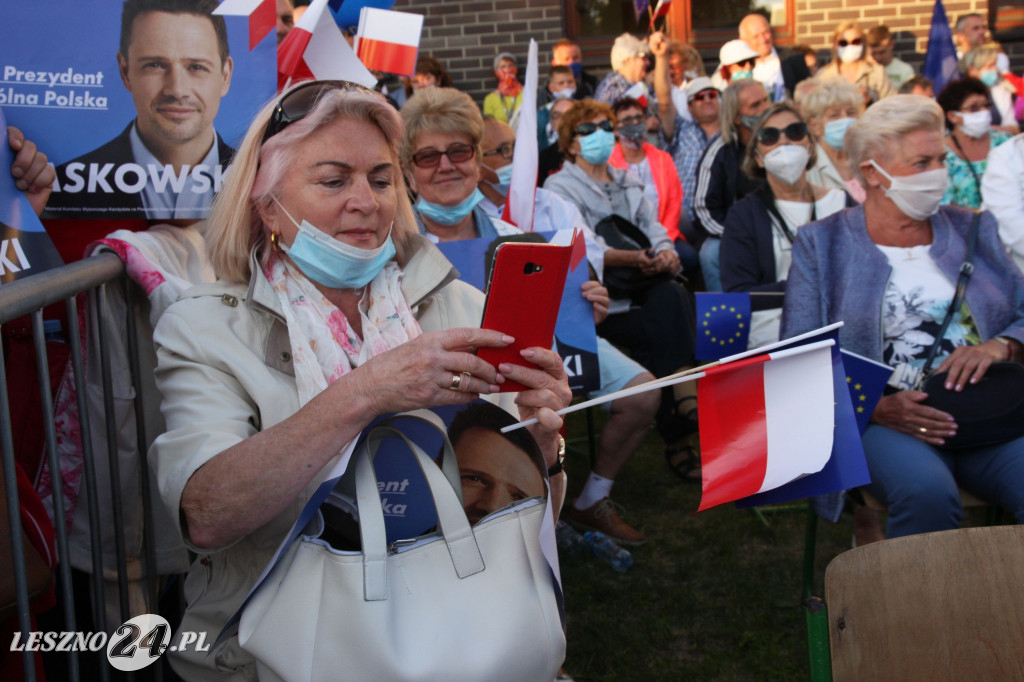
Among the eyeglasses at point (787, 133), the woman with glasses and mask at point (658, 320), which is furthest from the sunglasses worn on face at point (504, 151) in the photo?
the eyeglasses at point (787, 133)

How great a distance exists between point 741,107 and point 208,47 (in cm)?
494

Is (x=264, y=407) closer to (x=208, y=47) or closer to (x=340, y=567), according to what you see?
(x=340, y=567)

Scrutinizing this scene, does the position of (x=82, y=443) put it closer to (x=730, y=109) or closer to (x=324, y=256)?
(x=324, y=256)

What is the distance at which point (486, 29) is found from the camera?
10195mm

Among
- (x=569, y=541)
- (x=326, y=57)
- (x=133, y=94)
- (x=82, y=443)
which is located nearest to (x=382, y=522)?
(x=82, y=443)

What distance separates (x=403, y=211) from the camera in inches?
92.0

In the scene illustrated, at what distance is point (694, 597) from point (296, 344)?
2328 millimetres

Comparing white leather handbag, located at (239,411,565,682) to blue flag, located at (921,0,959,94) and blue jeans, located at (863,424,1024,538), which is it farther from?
blue flag, located at (921,0,959,94)

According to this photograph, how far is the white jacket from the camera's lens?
477cm

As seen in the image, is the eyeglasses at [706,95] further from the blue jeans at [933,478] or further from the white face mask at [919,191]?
the blue jeans at [933,478]

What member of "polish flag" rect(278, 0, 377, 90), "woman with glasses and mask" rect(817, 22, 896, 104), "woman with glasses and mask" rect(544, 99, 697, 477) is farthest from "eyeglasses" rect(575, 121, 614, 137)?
"woman with glasses and mask" rect(817, 22, 896, 104)

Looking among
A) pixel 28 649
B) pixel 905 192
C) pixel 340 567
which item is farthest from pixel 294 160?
pixel 905 192

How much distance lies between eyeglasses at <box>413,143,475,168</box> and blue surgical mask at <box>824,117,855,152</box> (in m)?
3.26

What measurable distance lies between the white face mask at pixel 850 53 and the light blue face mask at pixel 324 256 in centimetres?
822
